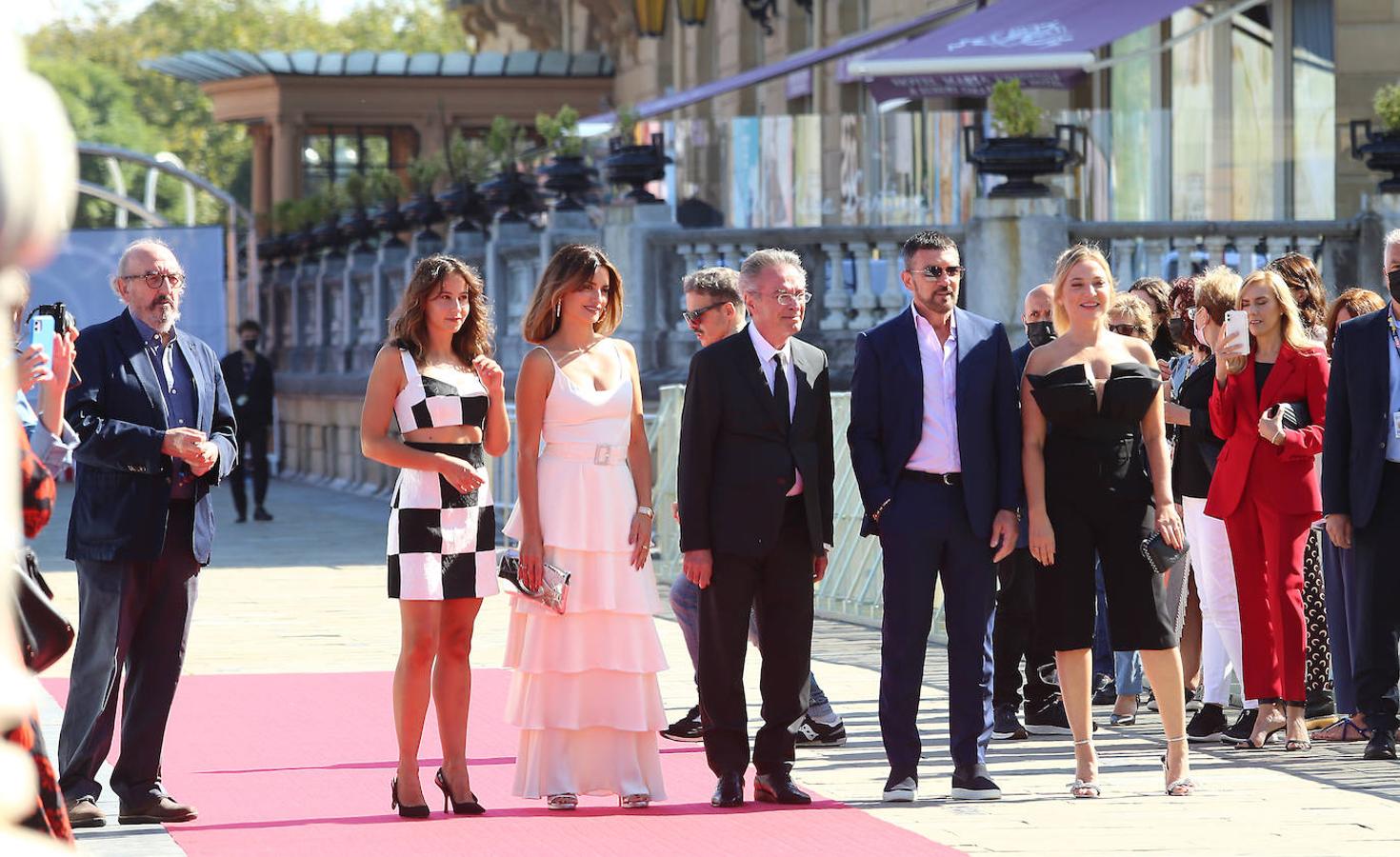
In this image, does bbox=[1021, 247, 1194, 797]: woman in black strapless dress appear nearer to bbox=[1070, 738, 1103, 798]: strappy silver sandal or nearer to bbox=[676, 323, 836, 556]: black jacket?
bbox=[1070, 738, 1103, 798]: strappy silver sandal

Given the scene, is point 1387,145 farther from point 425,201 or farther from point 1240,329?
point 425,201

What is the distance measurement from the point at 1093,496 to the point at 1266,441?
147cm

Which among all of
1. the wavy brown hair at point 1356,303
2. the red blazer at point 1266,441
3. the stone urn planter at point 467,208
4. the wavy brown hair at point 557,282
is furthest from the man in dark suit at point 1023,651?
the stone urn planter at point 467,208

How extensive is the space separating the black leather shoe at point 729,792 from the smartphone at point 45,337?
2588 millimetres

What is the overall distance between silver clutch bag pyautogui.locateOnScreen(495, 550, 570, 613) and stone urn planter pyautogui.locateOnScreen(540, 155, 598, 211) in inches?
497

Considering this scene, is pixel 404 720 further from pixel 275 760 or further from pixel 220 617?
pixel 220 617

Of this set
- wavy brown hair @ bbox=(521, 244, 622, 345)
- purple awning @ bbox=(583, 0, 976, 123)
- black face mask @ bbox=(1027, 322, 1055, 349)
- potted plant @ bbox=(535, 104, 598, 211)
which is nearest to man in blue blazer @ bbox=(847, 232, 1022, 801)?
wavy brown hair @ bbox=(521, 244, 622, 345)

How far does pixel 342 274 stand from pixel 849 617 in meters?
16.4

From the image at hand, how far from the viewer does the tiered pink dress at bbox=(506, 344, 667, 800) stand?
7.00 meters

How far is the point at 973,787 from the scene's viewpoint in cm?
725

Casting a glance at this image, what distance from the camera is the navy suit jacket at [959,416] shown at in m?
7.09

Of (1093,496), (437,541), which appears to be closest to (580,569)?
(437,541)

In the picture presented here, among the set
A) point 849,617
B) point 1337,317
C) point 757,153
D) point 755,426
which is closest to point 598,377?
point 755,426

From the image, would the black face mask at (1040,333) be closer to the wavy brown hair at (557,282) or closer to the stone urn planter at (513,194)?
the wavy brown hair at (557,282)
